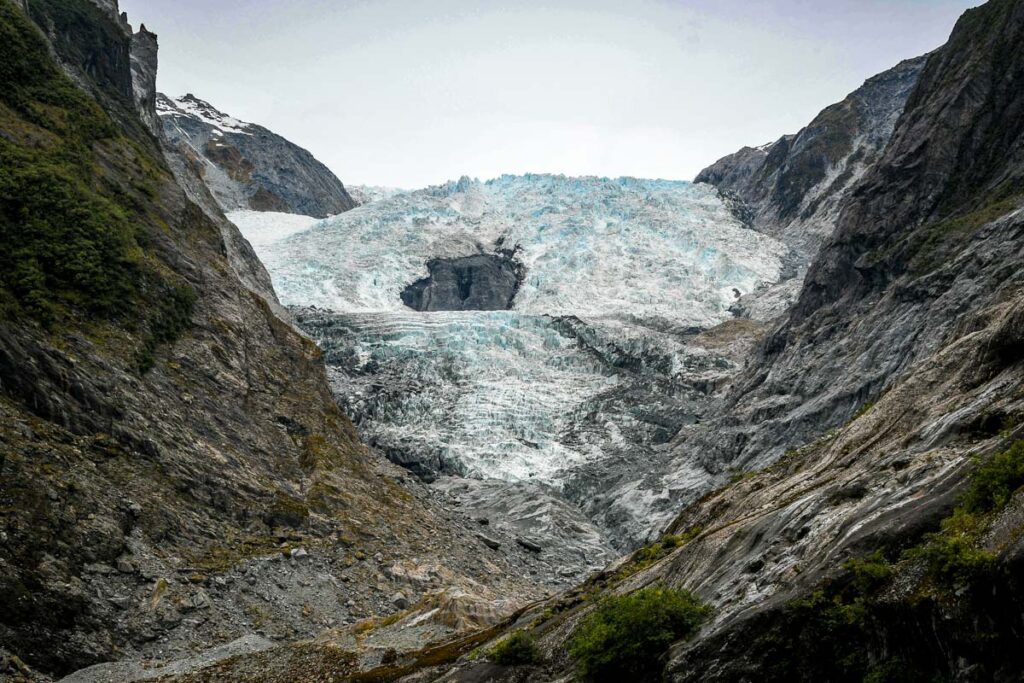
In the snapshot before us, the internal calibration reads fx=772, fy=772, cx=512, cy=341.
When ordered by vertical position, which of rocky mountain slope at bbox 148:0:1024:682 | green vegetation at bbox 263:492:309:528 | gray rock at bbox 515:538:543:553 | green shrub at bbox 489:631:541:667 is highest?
rocky mountain slope at bbox 148:0:1024:682

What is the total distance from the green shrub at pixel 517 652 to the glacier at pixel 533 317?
35321mm

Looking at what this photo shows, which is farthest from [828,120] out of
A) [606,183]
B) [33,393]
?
[33,393]

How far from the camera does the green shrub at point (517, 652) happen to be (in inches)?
511

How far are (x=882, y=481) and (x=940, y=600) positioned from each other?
339cm

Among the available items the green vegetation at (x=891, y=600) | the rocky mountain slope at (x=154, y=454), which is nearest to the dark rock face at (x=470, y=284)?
the rocky mountain slope at (x=154, y=454)

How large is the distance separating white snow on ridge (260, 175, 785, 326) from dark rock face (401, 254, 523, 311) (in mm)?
1847

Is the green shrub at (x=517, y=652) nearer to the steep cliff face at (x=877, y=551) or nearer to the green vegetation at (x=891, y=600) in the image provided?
the steep cliff face at (x=877, y=551)

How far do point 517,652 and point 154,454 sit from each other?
1444cm

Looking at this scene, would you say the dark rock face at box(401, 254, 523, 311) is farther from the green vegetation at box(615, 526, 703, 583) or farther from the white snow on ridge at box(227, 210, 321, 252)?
the green vegetation at box(615, 526, 703, 583)

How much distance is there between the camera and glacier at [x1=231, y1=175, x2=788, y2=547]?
210ft

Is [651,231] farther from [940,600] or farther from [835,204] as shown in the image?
[940,600]

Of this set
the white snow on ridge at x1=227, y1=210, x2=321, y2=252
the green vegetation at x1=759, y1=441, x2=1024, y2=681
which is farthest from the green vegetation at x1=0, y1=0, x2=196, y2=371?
the white snow on ridge at x1=227, y1=210, x2=321, y2=252

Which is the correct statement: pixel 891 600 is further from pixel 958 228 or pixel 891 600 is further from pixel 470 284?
pixel 470 284

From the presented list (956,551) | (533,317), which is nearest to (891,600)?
(956,551)
